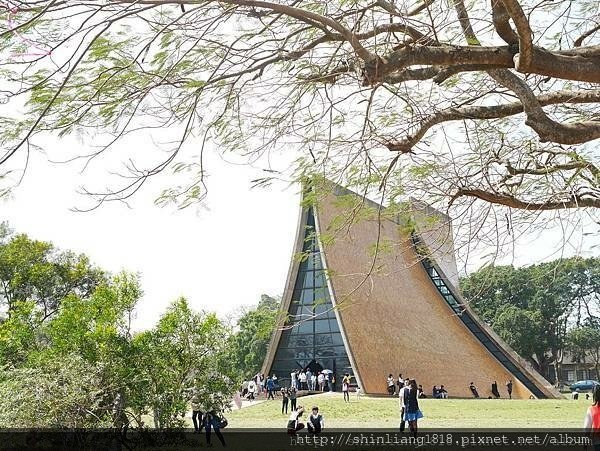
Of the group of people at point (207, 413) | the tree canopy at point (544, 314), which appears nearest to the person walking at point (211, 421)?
the group of people at point (207, 413)

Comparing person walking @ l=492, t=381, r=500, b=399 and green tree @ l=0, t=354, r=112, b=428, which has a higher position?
green tree @ l=0, t=354, r=112, b=428

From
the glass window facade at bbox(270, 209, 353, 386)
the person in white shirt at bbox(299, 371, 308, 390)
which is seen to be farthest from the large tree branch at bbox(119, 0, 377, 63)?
the glass window facade at bbox(270, 209, 353, 386)

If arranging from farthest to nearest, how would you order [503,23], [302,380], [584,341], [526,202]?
[584,341] < [302,380] < [526,202] < [503,23]

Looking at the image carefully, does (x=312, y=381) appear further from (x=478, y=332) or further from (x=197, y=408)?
(x=197, y=408)

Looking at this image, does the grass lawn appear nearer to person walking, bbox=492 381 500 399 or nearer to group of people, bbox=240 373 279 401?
group of people, bbox=240 373 279 401

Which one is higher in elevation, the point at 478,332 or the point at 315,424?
the point at 478,332

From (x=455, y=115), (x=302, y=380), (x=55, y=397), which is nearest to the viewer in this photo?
(x=455, y=115)

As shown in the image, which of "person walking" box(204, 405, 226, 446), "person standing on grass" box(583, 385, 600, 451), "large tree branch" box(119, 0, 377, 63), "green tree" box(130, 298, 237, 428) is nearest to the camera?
"large tree branch" box(119, 0, 377, 63)

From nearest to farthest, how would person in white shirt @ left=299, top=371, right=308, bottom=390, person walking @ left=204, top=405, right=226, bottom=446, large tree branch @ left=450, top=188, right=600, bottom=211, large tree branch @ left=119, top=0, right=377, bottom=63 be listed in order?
large tree branch @ left=119, top=0, right=377, bottom=63, large tree branch @ left=450, top=188, right=600, bottom=211, person walking @ left=204, top=405, right=226, bottom=446, person in white shirt @ left=299, top=371, right=308, bottom=390

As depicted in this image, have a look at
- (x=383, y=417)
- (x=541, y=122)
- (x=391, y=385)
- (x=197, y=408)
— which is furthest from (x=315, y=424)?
(x=391, y=385)

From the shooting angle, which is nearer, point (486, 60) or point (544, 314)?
point (486, 60)

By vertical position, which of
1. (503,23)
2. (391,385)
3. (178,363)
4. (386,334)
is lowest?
(391,385)

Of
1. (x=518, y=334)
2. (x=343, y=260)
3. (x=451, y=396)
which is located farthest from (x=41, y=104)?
(x=518, y=334)

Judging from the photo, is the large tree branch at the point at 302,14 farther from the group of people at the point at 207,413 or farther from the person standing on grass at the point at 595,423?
the group of people at the point at 207,413
